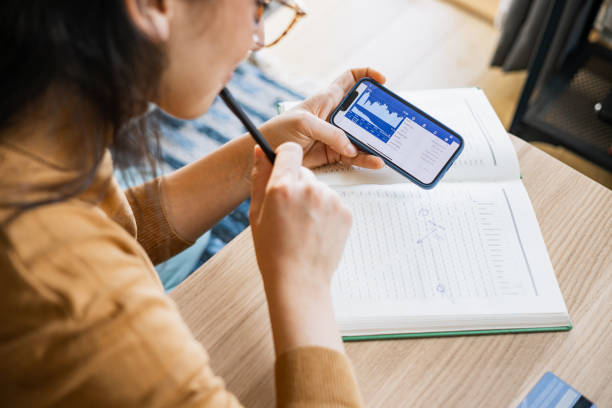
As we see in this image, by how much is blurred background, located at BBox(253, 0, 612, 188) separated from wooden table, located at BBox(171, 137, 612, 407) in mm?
785

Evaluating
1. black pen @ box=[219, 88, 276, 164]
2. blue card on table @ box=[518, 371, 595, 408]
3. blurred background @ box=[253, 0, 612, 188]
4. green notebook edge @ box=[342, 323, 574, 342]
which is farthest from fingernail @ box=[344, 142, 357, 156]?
blurred background @ box=[253, 0, 612, 188]

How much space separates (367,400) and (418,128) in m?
0.36

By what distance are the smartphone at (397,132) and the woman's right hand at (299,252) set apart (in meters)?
0.16

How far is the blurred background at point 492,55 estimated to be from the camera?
4.34 ft

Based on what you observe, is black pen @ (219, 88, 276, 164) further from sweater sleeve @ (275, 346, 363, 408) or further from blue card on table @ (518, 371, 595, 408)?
blue card on table @ (518, 371, 595, 408)

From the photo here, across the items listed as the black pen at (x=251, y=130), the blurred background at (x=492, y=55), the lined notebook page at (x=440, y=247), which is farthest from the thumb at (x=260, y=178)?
the blurred background at (x=492, y=55)

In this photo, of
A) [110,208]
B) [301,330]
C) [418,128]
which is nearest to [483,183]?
[418,128]

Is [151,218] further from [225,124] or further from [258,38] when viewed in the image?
[225,124]

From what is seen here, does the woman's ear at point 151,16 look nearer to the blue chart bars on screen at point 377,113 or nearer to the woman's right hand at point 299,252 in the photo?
the woman's right hand at point 299,252

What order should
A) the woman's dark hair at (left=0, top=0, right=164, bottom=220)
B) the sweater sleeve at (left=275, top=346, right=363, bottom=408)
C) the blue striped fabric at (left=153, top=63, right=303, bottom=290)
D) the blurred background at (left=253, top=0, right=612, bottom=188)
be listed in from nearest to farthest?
the woman's dark hair at (left=0, top=0, right=164, bottom=220) → the sweater sleeve at (left=275, top=346, right=363, bottom=408) → the blurred background at (left=253, top=0, right=612, bottom=188) → the blue striped fabric at (left=153, top=63, right=303, bottom=290)

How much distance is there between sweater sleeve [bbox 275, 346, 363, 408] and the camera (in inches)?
18.8

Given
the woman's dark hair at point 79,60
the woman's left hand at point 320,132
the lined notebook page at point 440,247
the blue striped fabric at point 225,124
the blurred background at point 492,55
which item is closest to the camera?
the woman's dark hair at point 79,60

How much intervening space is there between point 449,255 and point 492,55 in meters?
1.26

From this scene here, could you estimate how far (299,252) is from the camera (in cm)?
53
